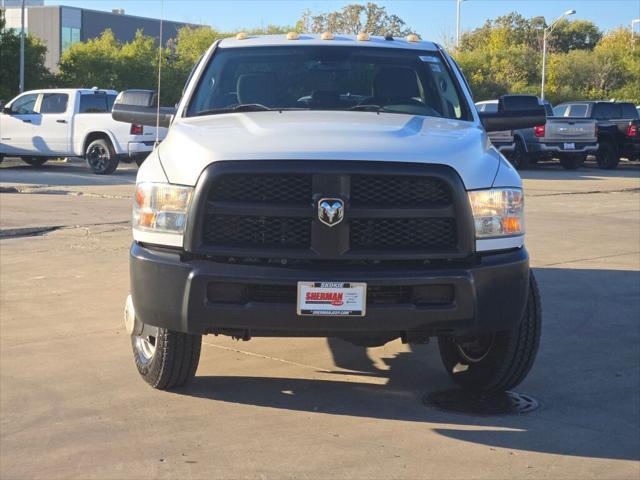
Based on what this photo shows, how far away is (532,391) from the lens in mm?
5707

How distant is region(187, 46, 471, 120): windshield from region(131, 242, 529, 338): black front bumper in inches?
62.9

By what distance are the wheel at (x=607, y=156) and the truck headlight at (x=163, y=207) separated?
972 inches

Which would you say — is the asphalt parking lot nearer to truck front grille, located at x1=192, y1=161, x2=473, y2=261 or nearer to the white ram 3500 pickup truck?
the white ram 3500 pickup truck

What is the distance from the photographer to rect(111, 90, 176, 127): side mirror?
6.73m

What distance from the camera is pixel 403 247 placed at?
15.3 feet

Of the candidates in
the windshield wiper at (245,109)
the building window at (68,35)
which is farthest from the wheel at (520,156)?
the building window at (68,35)

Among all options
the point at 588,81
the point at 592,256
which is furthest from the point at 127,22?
the point at 592,256

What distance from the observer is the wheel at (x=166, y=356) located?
17.1 ft

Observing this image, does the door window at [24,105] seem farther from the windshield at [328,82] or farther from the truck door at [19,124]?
the windshield at [328,82]

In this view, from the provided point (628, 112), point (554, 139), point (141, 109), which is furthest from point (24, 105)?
point (628, 112)

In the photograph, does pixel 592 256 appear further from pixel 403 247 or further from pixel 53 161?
pixel 53 161

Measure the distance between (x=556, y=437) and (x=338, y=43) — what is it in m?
2.95

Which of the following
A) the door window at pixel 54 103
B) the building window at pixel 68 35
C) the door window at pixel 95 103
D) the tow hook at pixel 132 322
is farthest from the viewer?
the building window at pixel 68 35

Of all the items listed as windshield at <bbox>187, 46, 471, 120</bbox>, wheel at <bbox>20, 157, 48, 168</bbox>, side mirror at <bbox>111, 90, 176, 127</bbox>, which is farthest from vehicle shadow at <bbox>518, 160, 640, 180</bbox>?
side mirror at <bbox>111, 90, 176, 127</bbox>
